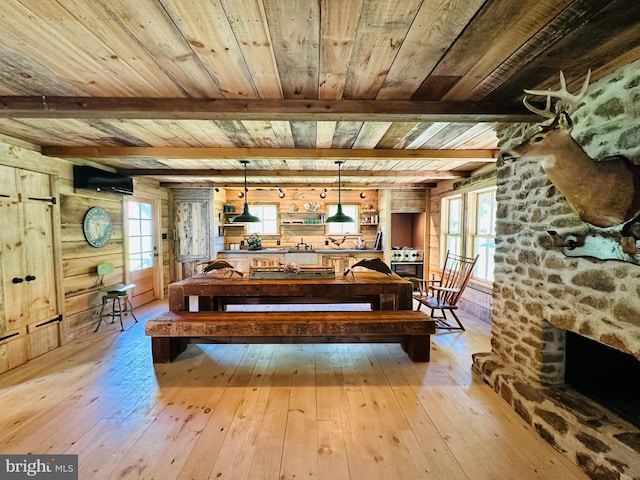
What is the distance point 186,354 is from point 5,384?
4.82ft

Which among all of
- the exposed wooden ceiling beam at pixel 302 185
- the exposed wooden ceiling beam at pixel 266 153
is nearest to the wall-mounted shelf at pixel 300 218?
the exposed wooden ceiling beam at pixel 302 185

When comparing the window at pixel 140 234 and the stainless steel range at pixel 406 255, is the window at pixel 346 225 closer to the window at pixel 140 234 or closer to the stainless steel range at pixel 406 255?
the stainless steel range at pixel 406 255

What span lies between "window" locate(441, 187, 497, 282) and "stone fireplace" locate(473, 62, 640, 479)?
1.83 m

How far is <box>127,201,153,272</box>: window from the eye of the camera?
4801 mm

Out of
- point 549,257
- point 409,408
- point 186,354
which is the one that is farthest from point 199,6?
point 186,354

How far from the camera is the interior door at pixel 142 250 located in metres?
4.82

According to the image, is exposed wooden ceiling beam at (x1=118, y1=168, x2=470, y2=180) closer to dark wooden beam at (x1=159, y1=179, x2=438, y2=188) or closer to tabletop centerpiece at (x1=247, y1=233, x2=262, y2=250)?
dark wooden beam at (x1=159, y1=179, x2=438, y2=188)

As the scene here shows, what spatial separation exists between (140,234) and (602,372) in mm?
6150

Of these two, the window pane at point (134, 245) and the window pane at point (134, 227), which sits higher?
the window pane at point (134, 227)

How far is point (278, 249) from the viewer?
6.61m

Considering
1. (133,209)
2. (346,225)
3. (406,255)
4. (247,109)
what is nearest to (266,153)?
(247,109)

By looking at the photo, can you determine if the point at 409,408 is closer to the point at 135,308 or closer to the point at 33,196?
the point at 33,196

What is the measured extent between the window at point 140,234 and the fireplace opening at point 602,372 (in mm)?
5715

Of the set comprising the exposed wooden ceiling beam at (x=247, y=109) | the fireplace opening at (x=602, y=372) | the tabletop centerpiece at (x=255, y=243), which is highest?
the exposed wooden ceiling beam at (x=247, y=109)
